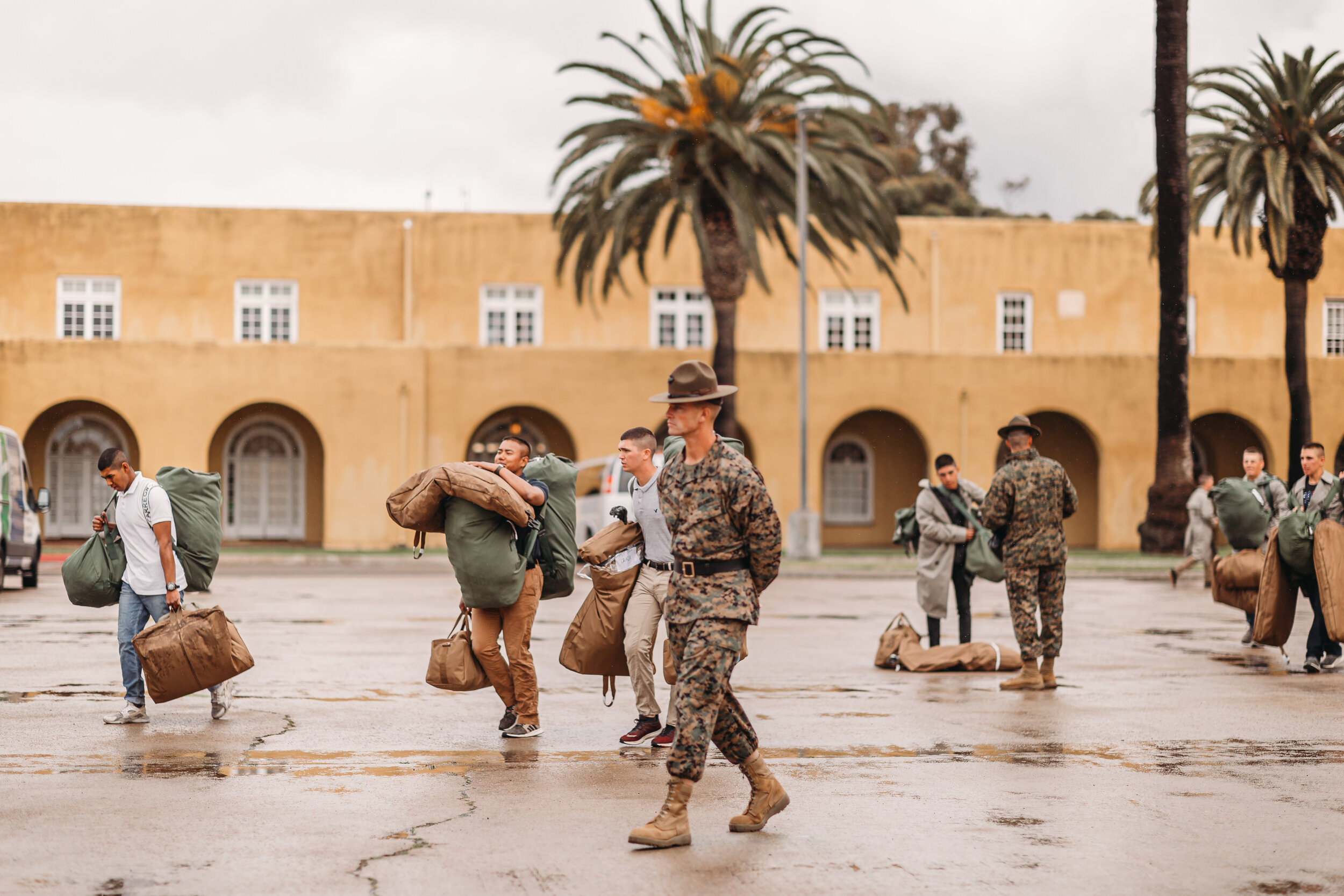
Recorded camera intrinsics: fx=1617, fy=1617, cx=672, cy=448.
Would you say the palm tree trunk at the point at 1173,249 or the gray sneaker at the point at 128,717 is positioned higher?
the palm tree trunk at the point at 1173,249

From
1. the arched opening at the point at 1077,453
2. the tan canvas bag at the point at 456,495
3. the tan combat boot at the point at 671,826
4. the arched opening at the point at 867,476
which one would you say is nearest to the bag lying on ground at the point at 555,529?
the tan canvas bag at the point at 456,495

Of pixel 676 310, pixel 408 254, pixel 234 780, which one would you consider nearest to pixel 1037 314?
pixel 676 310

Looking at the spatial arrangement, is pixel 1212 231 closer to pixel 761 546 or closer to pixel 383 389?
pixel 383 389

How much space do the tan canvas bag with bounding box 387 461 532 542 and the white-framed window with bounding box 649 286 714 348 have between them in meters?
29.1

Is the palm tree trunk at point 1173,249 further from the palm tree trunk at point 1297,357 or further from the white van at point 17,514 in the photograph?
the white van at point 17,514

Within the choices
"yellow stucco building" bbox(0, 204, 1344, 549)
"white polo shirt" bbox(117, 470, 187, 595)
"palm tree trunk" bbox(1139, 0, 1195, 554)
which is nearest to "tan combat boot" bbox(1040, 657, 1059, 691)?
"white polo shirt" bbox(117, 470, 187, 595)

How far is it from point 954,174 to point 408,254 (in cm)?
3935

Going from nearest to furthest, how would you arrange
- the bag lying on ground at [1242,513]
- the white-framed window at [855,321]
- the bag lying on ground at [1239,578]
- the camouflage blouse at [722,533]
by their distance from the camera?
the camouflage blouse at [722,533], the bag lying on ground at [1239,578], the bag lying on ground at [1242,513], the white-framed window at [855,321]

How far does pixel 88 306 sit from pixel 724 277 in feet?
50.2

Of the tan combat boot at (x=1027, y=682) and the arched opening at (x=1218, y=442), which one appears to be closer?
the tan combat boot at (x=1027, y=682)

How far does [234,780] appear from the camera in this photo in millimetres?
7570

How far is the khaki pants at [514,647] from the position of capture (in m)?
8.99

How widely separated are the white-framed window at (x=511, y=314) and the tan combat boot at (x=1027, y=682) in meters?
27.0

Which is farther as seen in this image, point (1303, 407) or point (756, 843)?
point (1303, 407)
